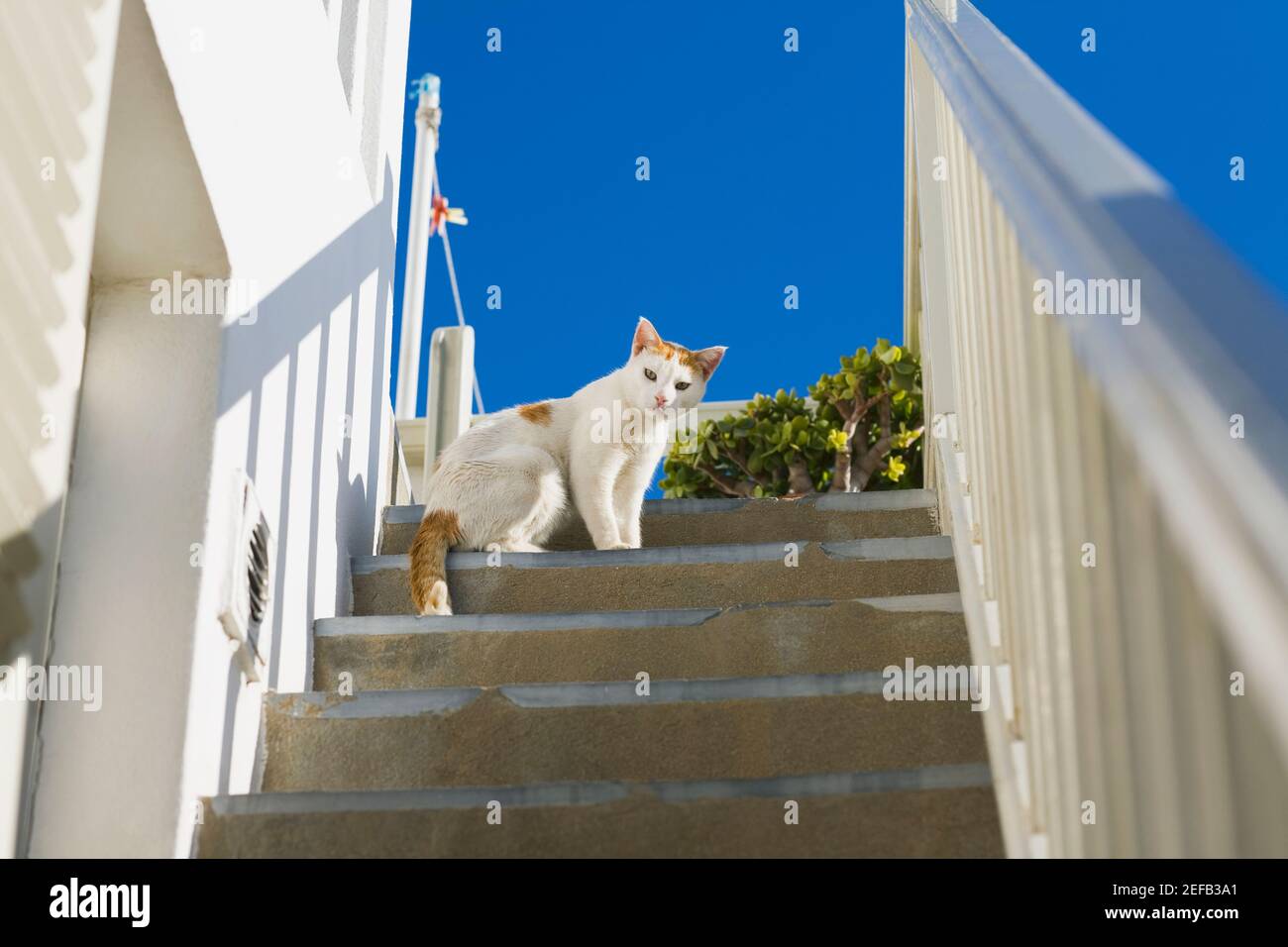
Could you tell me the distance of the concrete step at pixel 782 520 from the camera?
2977 millimetres

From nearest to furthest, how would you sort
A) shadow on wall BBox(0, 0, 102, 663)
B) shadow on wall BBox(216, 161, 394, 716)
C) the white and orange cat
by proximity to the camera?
1. shadow on wall BBox(0, 0, 102, 663)
2. shadow on wall BBox(216, 161, 394, 716)
3. the white and orange cat

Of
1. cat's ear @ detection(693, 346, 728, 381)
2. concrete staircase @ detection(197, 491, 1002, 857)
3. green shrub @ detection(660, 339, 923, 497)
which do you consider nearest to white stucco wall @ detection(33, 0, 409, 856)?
concrete staircase @ detection(197, 491, 1002, 857)

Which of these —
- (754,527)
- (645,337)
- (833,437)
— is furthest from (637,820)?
(833,437)

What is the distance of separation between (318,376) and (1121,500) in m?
1.97

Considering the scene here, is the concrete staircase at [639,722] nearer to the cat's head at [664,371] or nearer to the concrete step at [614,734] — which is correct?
the concrete step at [614,734]

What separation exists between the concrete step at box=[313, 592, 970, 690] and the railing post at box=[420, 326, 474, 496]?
2541 mm

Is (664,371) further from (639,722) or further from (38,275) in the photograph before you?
(38,275)

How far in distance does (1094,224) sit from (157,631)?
137 cm

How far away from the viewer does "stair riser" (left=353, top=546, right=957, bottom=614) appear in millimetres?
2514

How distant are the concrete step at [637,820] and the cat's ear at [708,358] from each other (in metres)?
1.99

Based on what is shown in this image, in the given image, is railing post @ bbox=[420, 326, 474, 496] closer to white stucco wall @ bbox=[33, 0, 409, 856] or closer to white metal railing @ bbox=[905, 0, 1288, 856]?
white stucco wall @ bbox=[33, 0, 409, 856]

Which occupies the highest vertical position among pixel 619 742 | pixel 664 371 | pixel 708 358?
pixel 708 358

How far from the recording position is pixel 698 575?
2578 millimetres

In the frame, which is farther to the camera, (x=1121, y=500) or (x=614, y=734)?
(x=614, y=734)
